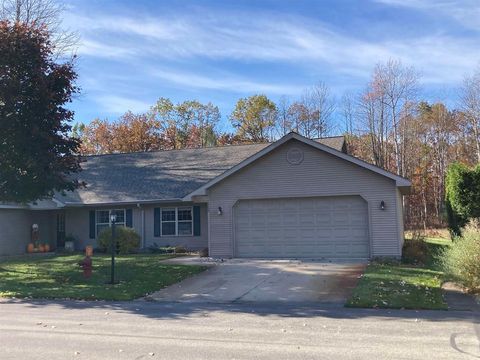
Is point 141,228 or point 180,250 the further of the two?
point 141,228

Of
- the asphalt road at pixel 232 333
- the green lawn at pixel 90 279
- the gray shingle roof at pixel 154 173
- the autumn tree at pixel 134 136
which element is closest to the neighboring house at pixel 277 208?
the gray shingle roof at pixel 154 173

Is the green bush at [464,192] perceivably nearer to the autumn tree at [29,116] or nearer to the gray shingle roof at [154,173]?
the gray shingle roof at [154,173]

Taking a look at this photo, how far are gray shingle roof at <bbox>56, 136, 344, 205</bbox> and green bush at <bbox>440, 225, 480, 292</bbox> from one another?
13.4m

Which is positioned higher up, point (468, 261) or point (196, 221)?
point (196, 221)

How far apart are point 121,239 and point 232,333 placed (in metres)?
15.6

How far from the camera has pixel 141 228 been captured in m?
25.2

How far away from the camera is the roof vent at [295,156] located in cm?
2050

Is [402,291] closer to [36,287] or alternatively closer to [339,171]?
[339,171]

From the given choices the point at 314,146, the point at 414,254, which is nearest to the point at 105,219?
the point at 314,146

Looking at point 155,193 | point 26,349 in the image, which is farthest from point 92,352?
point 155,193

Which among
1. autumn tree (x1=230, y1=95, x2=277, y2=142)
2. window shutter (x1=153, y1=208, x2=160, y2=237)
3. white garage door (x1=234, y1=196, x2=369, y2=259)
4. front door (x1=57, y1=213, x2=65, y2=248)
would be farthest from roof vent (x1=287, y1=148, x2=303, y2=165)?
autumn tree (x1=230, y1=95, x2=277, y2=142)

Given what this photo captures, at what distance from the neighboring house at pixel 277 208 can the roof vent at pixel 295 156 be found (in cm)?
4

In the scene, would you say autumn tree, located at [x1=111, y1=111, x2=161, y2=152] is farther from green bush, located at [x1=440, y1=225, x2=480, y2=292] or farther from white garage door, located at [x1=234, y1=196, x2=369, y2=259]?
green bush, located at [x1=440, y1=225, x2=480, y2=292]

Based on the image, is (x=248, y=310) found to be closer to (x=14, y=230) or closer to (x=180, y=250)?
(x=180, y=250)
